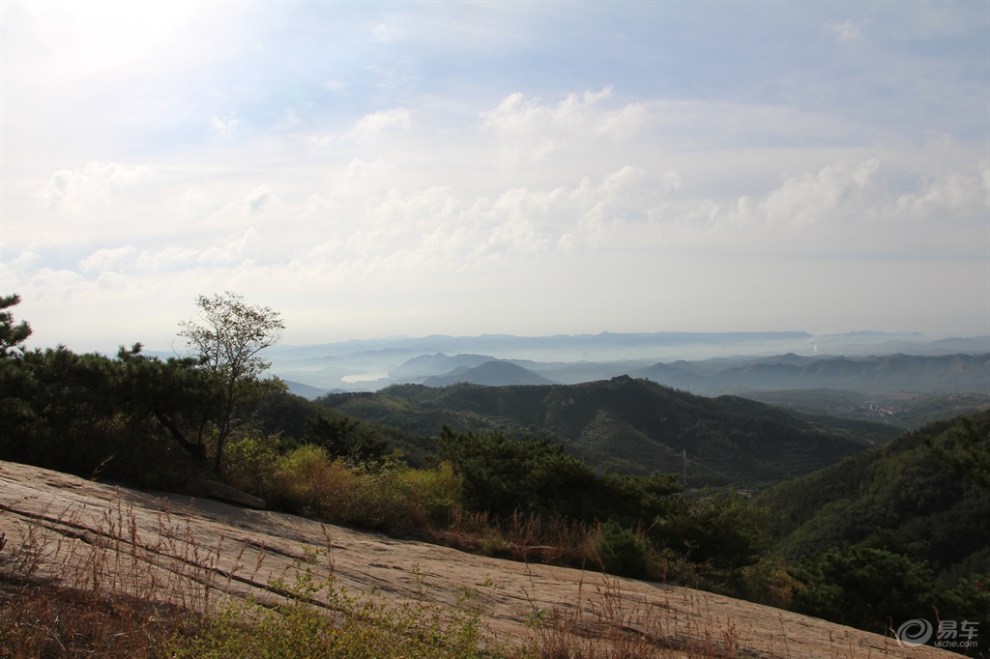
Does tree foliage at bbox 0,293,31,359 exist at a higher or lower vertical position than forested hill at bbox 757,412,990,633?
higher

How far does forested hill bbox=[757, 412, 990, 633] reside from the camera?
13312 millimetres

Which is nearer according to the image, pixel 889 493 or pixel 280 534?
pixel 280 534

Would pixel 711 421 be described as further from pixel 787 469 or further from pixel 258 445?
pixel 258 445

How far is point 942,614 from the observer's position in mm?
13383

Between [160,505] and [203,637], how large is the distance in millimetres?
3938

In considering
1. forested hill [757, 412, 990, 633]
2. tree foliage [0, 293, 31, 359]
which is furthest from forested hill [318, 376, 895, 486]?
tree foliage [0, 293, 31, 359]

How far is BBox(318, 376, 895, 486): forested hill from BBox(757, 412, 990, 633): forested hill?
28487 mm

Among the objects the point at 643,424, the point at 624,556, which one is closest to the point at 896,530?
the point at 624,556

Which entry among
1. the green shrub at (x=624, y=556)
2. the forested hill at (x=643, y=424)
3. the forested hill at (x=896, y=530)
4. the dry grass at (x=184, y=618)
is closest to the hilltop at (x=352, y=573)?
the dry grass at (x=184, y=618)

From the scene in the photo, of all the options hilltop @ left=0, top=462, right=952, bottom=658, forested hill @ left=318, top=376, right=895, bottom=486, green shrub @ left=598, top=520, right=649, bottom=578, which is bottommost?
forested hill @ left=318, top=376, right=895, bottom=486

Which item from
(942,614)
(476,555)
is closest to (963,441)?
(942,614)

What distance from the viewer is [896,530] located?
52.2 meters

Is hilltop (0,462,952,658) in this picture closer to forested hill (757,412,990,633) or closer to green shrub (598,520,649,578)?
green shrub (598,520,649,578)

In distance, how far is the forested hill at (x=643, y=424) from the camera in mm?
104062
